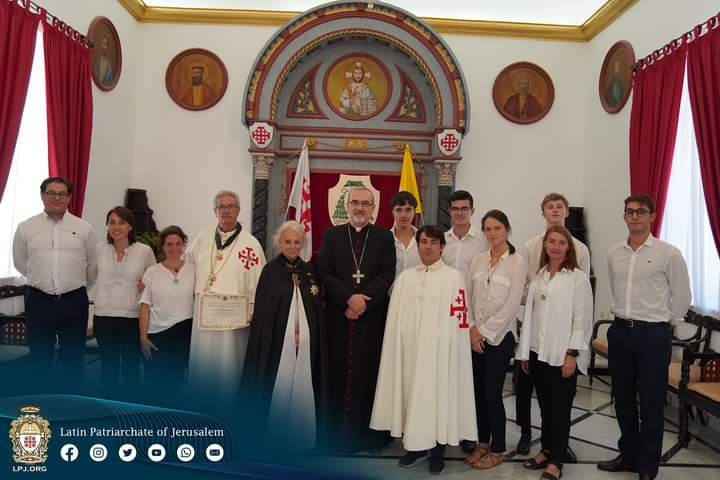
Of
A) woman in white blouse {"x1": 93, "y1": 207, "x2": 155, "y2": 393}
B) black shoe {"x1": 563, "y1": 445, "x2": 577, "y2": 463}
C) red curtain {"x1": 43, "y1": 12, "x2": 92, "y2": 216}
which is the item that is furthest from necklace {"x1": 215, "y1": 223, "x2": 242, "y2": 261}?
black shoe {"x1": 563, "y1": 445, "x2": 577, "y2": 463}

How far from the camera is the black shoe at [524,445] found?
10.9ft

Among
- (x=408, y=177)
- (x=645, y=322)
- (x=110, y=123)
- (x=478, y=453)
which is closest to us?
(x=645, y=322)

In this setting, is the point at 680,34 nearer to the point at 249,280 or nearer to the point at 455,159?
the point at 455,159

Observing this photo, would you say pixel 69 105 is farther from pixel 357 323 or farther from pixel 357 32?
pixel 357 323

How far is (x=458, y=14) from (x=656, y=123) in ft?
9.42

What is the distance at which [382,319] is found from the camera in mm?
3285

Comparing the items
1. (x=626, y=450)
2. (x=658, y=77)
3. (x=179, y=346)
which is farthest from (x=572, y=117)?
(x=179, y=346)

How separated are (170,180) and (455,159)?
3494mm

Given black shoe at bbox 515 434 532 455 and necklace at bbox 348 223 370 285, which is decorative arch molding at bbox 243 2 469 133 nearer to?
necklace at bbox 348 223 370 285

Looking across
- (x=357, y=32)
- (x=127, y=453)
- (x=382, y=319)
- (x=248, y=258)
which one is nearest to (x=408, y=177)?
(x=357, y=32)

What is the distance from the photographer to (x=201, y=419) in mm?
963

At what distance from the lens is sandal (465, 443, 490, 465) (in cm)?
311

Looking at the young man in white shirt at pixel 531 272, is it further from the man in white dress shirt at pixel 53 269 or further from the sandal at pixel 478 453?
the man in white dress shirt at pixel 53 269

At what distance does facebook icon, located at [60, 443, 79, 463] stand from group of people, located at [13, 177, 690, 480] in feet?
6.07
